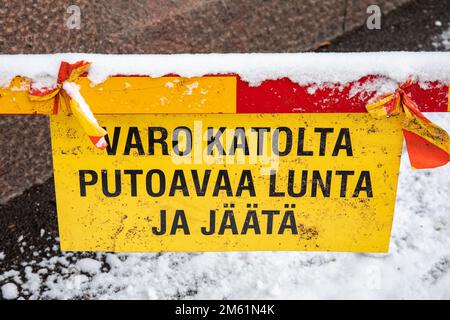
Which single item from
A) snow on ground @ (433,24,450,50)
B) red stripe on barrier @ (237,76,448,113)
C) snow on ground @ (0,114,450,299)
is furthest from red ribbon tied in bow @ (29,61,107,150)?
snow on ground @ (433,24,450,50)

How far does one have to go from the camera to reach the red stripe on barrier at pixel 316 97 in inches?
69.5

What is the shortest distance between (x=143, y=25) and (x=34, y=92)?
6.35 ft

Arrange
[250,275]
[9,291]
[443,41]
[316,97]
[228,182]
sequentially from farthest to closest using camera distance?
1. [443,41]
2. [250,275]
3. [9,291]
4. [228,182]
5. [316,97]

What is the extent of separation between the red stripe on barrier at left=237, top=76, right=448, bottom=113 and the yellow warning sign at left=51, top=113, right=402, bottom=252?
56 mm

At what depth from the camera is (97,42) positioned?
3.32 meters

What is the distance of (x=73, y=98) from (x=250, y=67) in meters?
0.54

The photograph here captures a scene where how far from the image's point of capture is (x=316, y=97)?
179 cm

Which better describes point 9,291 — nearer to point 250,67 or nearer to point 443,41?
point 250,67

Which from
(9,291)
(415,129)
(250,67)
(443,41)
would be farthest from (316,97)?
(443,41)

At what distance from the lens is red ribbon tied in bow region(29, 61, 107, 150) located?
1677 mm

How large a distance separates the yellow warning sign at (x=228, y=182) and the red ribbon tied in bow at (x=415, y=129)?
0.06m
